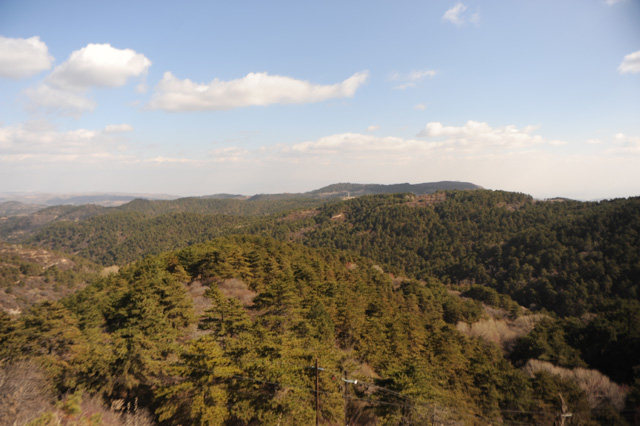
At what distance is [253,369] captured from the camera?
15.8 meters

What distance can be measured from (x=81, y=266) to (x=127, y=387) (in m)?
192

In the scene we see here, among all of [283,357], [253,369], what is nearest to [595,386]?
[283,357]

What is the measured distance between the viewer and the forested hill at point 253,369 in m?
14.7

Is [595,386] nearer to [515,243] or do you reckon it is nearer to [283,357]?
[283,357]

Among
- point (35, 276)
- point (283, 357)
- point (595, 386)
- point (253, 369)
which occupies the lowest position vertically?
point (35, 276)

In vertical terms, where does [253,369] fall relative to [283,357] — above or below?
below

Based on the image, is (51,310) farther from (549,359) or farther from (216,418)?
(549,359)

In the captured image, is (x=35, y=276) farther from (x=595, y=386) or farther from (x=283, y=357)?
(x=595, y=386)

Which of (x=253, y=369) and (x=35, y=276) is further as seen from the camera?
(x=35, y=276)

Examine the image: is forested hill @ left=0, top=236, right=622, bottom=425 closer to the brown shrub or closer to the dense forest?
the dense forest

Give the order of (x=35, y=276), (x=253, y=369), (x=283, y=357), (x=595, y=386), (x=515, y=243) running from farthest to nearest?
1. (x=515, y=243)
2. (x=35, y=276)
3. (x=595, y=386)
4. (x=283, y=357)
5. (x=253, y=369)

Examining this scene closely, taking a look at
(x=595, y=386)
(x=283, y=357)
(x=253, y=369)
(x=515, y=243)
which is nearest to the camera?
(x=253, y=369)

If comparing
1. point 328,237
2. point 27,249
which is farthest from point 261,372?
point 27,249

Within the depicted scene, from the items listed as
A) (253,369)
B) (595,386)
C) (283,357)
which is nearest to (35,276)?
(253,369)
